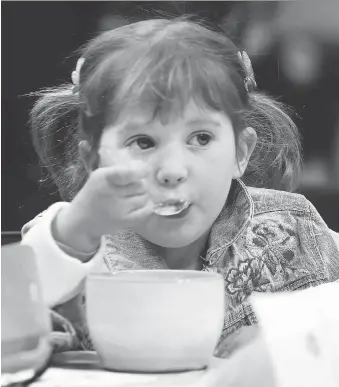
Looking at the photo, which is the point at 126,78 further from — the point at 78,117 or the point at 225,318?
the point at 225,318

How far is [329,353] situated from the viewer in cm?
50

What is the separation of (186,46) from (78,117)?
11cm

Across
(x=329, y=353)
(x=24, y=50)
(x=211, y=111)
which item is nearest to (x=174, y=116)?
(x=211, y=111)

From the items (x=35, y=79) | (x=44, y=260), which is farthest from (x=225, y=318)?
(x=35, y=79)

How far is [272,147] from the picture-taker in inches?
20.6

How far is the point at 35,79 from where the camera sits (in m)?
0.50

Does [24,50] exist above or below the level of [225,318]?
above

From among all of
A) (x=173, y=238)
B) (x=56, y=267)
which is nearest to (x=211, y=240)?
(x=173, y=238)

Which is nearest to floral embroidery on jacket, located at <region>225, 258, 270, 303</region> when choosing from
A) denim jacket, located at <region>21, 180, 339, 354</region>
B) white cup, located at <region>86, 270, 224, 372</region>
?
denim jacket, located at <region>21, 180, 339, 354</region>

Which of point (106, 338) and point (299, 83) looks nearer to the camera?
point (106, 338)

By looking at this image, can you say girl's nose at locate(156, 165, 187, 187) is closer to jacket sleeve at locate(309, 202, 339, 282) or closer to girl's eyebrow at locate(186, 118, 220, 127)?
girl's eyebrow at locate(186, 118, 220, 127)

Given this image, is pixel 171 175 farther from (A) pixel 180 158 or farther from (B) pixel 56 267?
(B) pixel 56 267

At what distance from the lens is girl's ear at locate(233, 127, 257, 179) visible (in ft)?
1.65

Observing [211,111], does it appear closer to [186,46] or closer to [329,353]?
[186,46]
